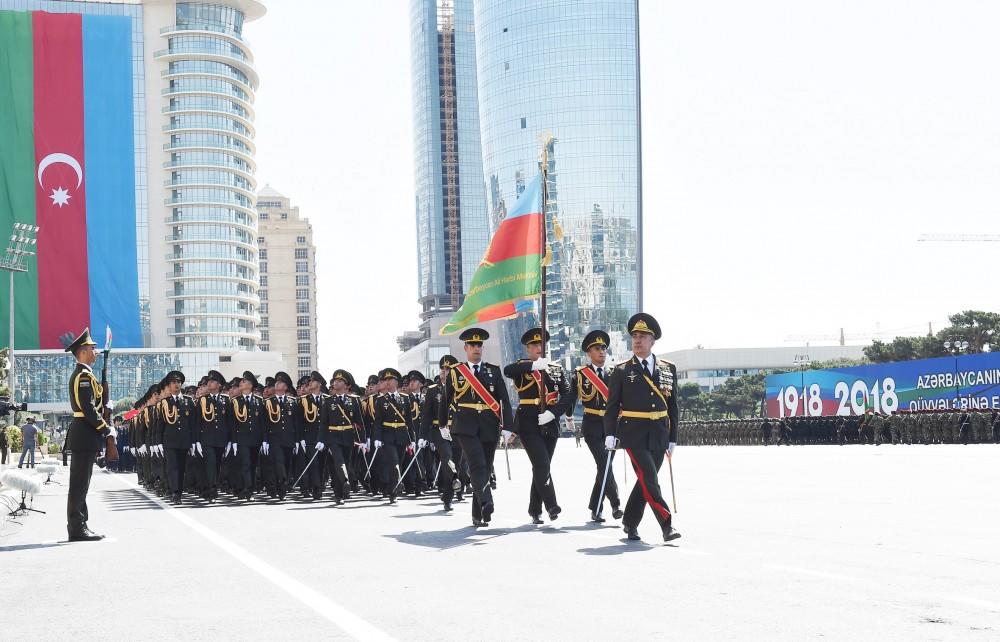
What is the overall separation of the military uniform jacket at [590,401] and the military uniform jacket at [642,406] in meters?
2.24

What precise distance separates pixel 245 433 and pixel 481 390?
24.3 ft

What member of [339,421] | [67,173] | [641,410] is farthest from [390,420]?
[67,173]

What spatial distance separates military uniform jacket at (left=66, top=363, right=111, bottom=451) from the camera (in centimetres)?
1264

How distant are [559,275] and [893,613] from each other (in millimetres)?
157884

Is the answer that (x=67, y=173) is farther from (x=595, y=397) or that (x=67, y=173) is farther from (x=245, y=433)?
(x=595, y=397)

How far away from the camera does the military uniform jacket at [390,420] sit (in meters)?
18.2

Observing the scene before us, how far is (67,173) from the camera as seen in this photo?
399 feet

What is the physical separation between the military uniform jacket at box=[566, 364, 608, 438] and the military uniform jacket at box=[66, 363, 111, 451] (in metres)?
4.71

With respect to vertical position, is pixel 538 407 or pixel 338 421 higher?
pixel 538 407

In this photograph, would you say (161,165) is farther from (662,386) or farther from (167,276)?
(662,386)

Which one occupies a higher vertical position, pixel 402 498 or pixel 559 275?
pixel 559 275

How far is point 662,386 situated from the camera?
11.2 metres

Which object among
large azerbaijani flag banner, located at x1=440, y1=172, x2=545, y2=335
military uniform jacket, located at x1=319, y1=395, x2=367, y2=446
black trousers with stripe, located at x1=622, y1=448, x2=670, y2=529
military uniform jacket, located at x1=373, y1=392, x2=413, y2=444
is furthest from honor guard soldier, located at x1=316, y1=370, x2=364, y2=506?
black trousers with stripe, located at x1=622, y1=448, x2=670, y2=529

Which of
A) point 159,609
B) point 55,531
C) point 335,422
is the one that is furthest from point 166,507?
point 159,609
